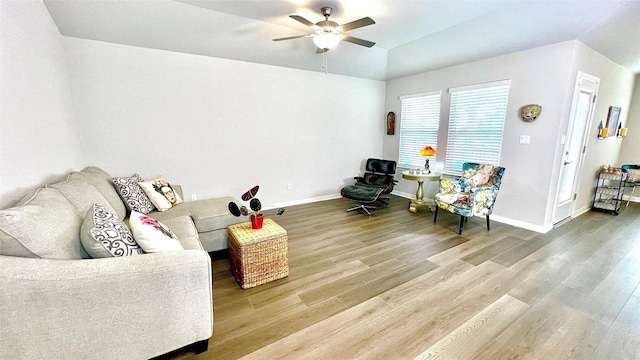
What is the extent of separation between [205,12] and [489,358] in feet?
13.0

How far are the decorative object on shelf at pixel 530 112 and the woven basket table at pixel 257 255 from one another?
3.54 metres

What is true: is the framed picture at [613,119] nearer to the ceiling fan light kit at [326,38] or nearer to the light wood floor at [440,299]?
the light wood floor at [440,299]

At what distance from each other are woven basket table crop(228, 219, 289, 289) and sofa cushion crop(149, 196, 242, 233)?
1.11ft

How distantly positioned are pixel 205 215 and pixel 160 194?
710 mm

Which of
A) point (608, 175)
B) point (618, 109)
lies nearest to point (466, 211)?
point (608, 175)

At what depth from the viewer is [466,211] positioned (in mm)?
3291

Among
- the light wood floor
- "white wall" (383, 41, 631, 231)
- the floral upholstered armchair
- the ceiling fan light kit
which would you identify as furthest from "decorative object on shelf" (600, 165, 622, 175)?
the ceiling fan light kit

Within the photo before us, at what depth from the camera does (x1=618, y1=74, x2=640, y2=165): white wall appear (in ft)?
15.5

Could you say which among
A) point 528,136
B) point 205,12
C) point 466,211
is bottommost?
point 466,211

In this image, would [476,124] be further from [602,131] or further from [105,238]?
[105,238]

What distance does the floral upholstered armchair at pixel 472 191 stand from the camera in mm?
3326

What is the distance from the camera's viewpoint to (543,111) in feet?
10.8

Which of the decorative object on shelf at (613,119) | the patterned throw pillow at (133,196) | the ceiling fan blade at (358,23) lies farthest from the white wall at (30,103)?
the decorative object on shelf at (613,119)

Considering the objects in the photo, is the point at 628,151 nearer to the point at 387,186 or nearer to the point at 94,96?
the point at 387,186
